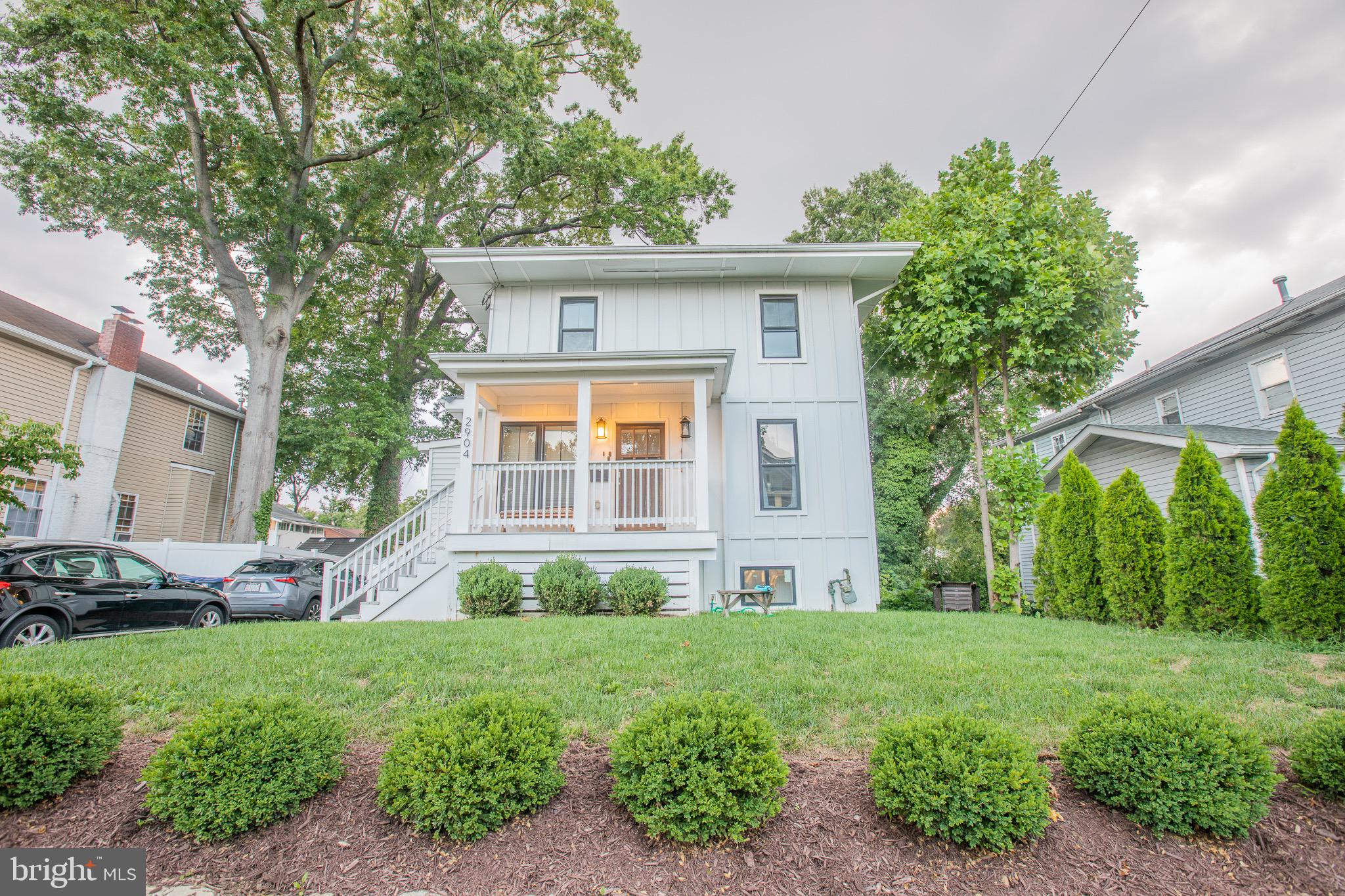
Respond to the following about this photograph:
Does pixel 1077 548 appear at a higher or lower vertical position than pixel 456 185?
lower

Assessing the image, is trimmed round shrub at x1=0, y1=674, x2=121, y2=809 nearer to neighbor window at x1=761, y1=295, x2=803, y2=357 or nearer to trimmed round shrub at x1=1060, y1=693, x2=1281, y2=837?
trimmed round shrub at x1=1060, y1=693, x2=1281, y2=837

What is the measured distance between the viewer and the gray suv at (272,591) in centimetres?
1127

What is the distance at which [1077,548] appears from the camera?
29.2 ft

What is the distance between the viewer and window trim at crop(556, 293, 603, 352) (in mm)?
11344

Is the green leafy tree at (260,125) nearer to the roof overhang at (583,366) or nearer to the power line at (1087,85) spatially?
the roof overhang at (583,366)

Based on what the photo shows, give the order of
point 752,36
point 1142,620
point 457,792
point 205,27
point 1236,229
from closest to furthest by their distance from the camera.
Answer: point 457,792, point 1142,620, point 752,36, point 1236,229, point 205,27

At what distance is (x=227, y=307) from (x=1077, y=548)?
2232cm

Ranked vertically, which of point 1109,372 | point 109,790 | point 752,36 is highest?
point 752,36

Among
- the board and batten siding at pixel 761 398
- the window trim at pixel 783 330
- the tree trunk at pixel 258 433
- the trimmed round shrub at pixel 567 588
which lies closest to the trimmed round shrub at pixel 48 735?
the trimmed round shrub at pixel 567 588

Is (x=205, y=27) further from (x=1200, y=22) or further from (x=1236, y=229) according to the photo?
(x=1236, y=229)

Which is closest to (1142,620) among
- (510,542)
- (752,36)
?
(510,542)

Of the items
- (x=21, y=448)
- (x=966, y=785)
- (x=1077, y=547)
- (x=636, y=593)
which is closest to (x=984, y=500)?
(x=1077, y=547)

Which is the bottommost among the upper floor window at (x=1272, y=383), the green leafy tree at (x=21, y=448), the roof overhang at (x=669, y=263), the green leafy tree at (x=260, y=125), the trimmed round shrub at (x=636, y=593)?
the trimmed round shrub at (x=636, y=593)

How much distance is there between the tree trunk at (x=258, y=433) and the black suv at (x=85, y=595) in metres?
8.25
